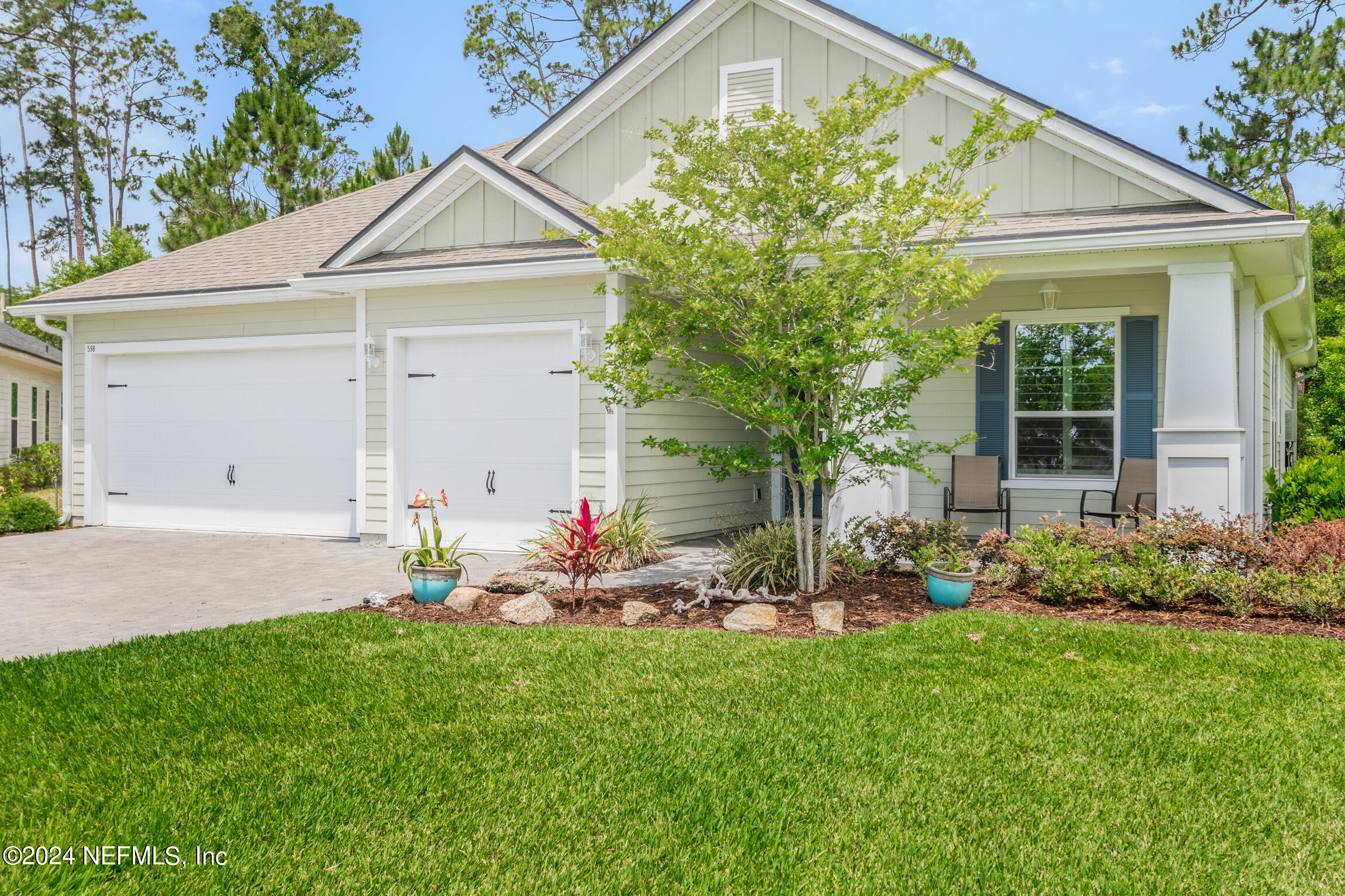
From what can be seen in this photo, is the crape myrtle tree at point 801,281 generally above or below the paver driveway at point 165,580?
above

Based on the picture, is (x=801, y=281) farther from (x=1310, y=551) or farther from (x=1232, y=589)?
(x=1310, y=551)

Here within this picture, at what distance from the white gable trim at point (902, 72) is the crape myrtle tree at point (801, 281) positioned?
2.77 meters

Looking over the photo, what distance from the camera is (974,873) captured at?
8.29ft

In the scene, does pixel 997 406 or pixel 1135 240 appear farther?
pixel 997 406

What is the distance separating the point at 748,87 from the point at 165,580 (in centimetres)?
740

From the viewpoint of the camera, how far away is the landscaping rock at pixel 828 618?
543cm

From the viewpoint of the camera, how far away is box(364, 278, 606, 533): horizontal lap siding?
8.87 m

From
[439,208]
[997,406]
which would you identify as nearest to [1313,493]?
[997,406]

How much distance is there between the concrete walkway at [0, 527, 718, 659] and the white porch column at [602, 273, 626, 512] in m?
0.84

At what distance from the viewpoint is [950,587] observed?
5.99 metres

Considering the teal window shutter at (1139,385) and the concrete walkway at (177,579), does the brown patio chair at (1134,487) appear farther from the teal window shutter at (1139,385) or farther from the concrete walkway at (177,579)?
the concrete walkway at (177,579)

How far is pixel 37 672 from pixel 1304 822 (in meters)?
5.14

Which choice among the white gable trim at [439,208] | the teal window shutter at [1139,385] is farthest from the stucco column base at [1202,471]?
the white gable trim at [439,208]

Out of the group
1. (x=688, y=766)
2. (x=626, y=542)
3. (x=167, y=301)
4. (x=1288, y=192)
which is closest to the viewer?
(x=688, y=766)
